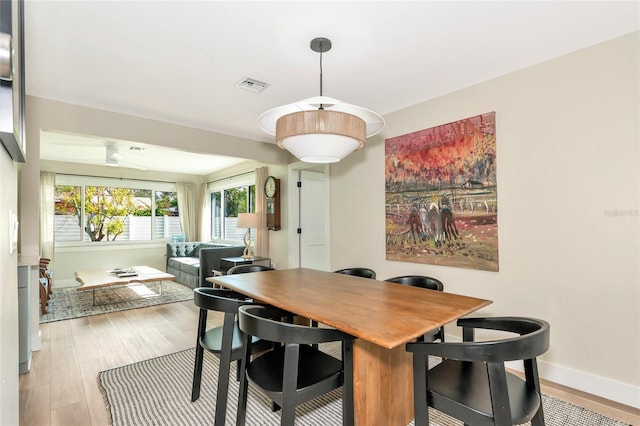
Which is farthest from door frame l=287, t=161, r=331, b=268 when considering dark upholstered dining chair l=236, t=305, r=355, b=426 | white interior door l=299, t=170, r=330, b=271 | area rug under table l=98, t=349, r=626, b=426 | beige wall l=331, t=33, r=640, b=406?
dark upholstered dining chair l=236, t=305, r=355, b=426

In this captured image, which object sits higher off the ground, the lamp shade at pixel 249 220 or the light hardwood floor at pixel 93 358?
the lamp shade at pixel 249 220

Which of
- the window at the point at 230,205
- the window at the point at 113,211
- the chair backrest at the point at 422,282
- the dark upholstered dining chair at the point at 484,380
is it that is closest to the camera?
the dark upholstered dining chair at the point at 484,380

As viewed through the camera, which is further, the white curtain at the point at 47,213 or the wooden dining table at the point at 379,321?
the white curtain at the point at 47,213

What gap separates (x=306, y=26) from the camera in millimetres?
2049

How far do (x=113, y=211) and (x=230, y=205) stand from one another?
241 centimetres

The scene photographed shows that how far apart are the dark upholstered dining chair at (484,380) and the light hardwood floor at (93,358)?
119cm

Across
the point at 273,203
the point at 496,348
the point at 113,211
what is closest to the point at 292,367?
the point at 496,348

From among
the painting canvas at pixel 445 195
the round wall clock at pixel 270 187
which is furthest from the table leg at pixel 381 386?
the round wall clock at pixel 270 187

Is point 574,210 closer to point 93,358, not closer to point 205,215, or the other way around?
point 93,358

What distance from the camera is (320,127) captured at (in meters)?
1.88

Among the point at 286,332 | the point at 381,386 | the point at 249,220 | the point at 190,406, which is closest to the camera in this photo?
the point at 286,332

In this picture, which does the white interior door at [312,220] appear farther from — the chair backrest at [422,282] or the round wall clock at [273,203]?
the chair backrest at [422,282]

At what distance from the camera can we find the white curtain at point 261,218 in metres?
5.41

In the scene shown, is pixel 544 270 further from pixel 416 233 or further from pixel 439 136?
pixel 439 136
